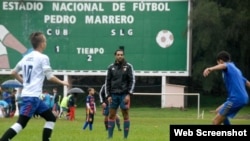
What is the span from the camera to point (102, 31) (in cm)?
4875

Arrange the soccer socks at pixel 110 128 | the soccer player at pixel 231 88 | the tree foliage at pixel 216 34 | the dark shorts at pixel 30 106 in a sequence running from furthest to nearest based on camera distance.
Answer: the tree foliage at pixel 216 34 < the soccer socks at pixel 110 128 < the soccer player at pixel 231 88 < the dark shorts at pixel 30 106

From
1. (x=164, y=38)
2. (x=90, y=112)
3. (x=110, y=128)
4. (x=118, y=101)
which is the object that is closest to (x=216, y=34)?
(x=164, y=38)

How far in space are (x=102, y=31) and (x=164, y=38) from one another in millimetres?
3982

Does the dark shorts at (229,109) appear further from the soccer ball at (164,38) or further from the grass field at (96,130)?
the soccer ball at (164,38)

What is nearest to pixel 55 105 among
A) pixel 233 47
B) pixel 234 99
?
pixel 233 47

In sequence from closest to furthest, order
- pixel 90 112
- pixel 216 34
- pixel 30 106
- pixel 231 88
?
pixel 30 106 < pixel 231 88 < pixel 90 112 < pixel 216 34

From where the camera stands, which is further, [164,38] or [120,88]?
[164,38]

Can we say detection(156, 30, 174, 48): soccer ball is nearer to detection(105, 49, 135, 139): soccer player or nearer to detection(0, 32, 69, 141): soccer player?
detection(105, 49, 135, 139): soccer player

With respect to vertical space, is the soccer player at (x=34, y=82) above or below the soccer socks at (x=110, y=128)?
above

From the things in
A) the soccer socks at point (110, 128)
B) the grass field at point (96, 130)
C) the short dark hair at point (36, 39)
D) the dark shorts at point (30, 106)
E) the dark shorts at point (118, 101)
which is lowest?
the grass field at point (96, 130)

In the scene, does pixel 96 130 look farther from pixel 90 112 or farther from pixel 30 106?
pixel 30 106

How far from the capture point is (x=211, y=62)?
5172cm

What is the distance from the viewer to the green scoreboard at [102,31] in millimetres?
48219

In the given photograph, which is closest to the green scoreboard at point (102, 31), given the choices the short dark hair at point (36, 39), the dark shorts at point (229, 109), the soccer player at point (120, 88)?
the soccer player at point (120, 88)
